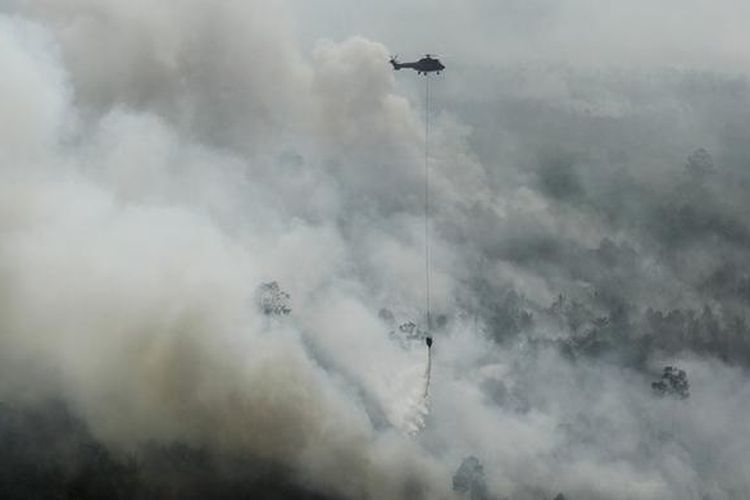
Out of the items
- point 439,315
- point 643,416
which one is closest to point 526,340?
point 439,315

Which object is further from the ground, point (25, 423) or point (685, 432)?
point (685, 432)

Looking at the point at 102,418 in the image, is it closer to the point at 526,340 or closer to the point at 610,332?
the point at 526,340

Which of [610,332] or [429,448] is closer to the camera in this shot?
[429,448]

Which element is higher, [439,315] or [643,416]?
[439,315]

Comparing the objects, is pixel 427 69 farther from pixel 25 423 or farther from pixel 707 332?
A: pixel 707 332

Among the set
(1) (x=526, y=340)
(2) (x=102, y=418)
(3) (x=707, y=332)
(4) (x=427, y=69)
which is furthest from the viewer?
(3) (x=707, y=332)

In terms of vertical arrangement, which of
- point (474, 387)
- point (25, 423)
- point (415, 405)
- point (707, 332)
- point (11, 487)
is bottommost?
point (11, 487)

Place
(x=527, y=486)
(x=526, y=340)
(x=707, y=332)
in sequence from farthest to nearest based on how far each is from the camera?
1. (x=707, y=332)
2. (x=526, y=340)
3. (x=527, y=486)

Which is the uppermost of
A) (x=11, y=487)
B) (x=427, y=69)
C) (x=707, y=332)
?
(x=707, y=332)

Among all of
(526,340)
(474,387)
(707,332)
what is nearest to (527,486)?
(474,387)
